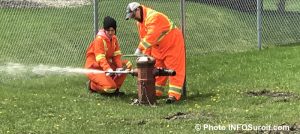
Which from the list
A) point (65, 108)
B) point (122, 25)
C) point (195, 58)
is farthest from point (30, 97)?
point (122, 25)

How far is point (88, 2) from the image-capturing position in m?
15.5

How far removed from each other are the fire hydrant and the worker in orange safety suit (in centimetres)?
37

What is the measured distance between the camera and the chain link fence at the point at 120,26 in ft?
40.9

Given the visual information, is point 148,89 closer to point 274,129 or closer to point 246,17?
point 274,129

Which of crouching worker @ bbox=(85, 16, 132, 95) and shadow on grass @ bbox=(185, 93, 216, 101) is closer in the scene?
shadow on grass @ bbox=(185, 93, 216, 101)

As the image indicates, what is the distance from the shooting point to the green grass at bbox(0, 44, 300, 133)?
286 inches

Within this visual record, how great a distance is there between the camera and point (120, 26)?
593 inches

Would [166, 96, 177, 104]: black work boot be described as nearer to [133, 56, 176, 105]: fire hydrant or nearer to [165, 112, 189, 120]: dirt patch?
[133, 56, 176, 105]: fire hydrant

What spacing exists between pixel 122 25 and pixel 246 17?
Answer: 363 centimetres

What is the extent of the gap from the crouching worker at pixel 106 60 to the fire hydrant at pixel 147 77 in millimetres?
755

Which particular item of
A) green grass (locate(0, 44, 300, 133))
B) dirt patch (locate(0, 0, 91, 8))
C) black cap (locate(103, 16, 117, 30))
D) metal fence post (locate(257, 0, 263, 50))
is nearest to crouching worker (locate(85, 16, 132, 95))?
black cap (locate(103, 16, 117, 30))


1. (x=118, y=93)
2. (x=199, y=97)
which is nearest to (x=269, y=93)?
(x=199, y=97)

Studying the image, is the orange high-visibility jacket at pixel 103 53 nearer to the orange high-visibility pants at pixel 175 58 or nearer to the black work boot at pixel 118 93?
the black work boot at pixel 118 93

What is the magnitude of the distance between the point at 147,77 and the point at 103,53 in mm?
1125
